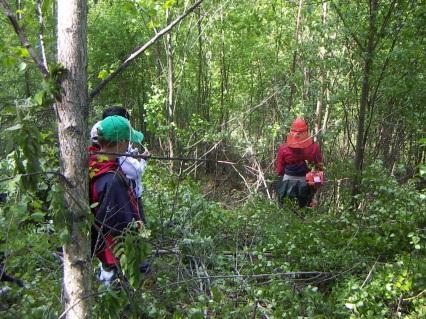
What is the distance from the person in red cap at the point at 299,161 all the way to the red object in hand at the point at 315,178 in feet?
0.90

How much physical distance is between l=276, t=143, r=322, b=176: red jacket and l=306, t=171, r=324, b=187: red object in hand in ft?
1.04

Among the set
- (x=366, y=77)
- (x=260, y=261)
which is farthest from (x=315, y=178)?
(x=260, y=261)

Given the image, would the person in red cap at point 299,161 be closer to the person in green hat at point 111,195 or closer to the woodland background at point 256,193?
the woodland background at point 256,193

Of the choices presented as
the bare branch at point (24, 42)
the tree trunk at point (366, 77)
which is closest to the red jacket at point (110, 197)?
the bare branch at point (24, 42)

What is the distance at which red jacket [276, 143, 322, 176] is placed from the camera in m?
6.43

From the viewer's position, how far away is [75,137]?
1.61 metres

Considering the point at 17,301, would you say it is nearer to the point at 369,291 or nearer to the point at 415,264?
the point at 369,291

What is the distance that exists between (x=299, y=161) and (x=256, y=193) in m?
0.77

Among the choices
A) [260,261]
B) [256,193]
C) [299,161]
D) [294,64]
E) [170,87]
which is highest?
[294,64]

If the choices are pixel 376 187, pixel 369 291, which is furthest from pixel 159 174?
pixel 369 291

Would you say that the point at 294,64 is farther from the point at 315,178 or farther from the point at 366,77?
the point at 315,178

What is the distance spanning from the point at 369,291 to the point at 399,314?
0.25 m

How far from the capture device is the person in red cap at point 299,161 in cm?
642

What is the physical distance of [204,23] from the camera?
32.9ft
